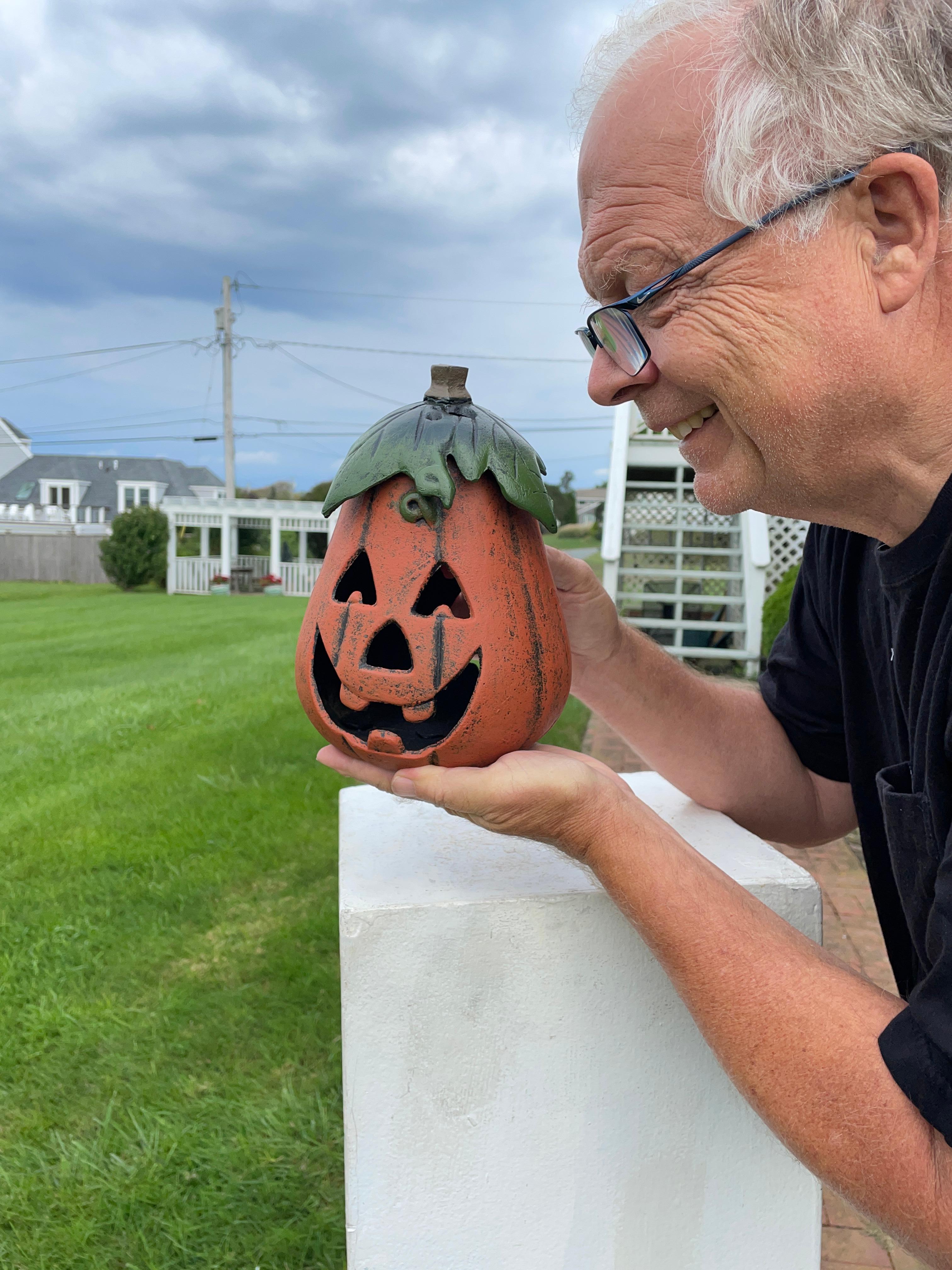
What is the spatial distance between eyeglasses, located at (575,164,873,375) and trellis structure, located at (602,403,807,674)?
248 inches

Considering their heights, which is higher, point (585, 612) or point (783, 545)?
point (783, 545)

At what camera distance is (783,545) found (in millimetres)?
9625

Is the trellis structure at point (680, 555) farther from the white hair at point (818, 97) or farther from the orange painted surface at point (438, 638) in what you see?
the white hair at point (818, 97)

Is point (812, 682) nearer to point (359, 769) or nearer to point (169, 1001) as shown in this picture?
point (359, 769)

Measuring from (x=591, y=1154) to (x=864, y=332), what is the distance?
130 centimetres

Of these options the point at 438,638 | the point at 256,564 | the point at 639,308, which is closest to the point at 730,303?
the point at 639,308

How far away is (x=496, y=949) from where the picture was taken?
150cm

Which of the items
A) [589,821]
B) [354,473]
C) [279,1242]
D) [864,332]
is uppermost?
[864,332]

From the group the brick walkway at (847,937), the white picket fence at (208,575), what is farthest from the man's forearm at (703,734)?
the white picket fence at (208,575)

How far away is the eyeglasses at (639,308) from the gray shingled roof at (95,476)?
42.4 m

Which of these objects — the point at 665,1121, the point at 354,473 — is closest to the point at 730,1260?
the point at 665,1121

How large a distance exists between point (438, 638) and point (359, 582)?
0.28 m

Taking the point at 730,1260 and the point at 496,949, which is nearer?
the point at 496,949

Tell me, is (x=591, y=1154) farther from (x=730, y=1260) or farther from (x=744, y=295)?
(x=744, y=295)
